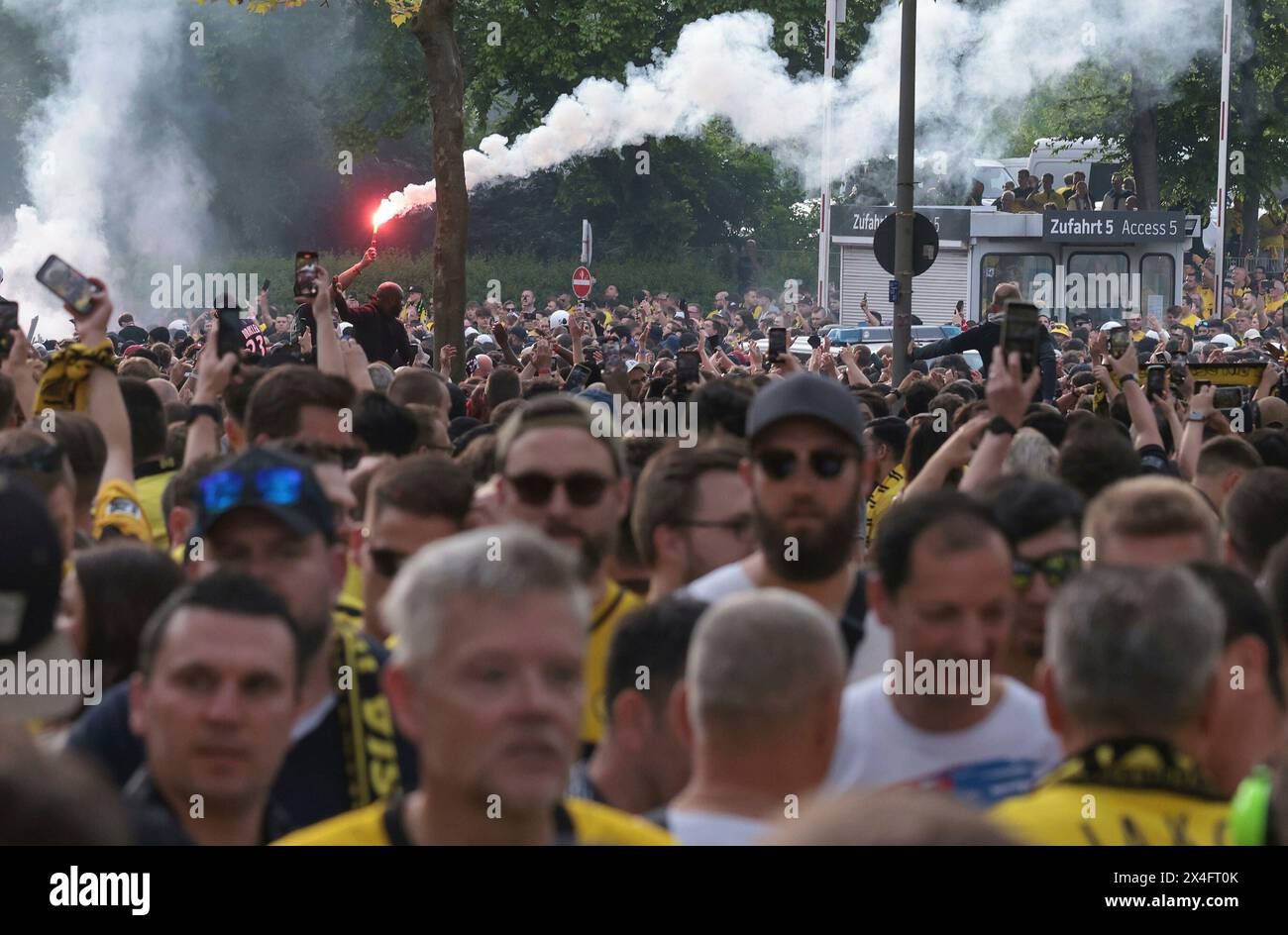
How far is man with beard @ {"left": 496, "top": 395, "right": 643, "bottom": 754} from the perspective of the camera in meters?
5.21

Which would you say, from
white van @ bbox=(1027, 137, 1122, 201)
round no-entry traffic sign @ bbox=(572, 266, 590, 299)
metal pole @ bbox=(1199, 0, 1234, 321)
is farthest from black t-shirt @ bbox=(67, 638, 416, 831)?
white van @ bbox=(1027, 137, 1122, 201)

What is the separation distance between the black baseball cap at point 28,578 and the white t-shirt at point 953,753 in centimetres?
156

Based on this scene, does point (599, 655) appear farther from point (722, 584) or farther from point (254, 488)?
point (254, 488)

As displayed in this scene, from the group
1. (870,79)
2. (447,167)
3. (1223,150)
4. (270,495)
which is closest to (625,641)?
(270,495)

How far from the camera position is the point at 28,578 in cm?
365

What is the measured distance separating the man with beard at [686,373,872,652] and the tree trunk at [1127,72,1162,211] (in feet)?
124

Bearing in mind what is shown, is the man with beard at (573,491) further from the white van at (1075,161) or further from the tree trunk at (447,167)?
the white van at (1075,161)

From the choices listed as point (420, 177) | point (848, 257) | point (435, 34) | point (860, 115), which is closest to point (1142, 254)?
point (848, 257)

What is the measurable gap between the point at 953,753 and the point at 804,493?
129cm

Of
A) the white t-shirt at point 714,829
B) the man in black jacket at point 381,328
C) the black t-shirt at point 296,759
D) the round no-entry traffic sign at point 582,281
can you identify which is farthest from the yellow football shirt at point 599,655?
the round no-entry traffic sign at point 582,281

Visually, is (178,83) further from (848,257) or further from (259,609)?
(259,609)

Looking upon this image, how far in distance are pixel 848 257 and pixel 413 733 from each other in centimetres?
3083

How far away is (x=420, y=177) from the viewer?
5438 centimetres

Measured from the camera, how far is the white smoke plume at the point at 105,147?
163 ft
